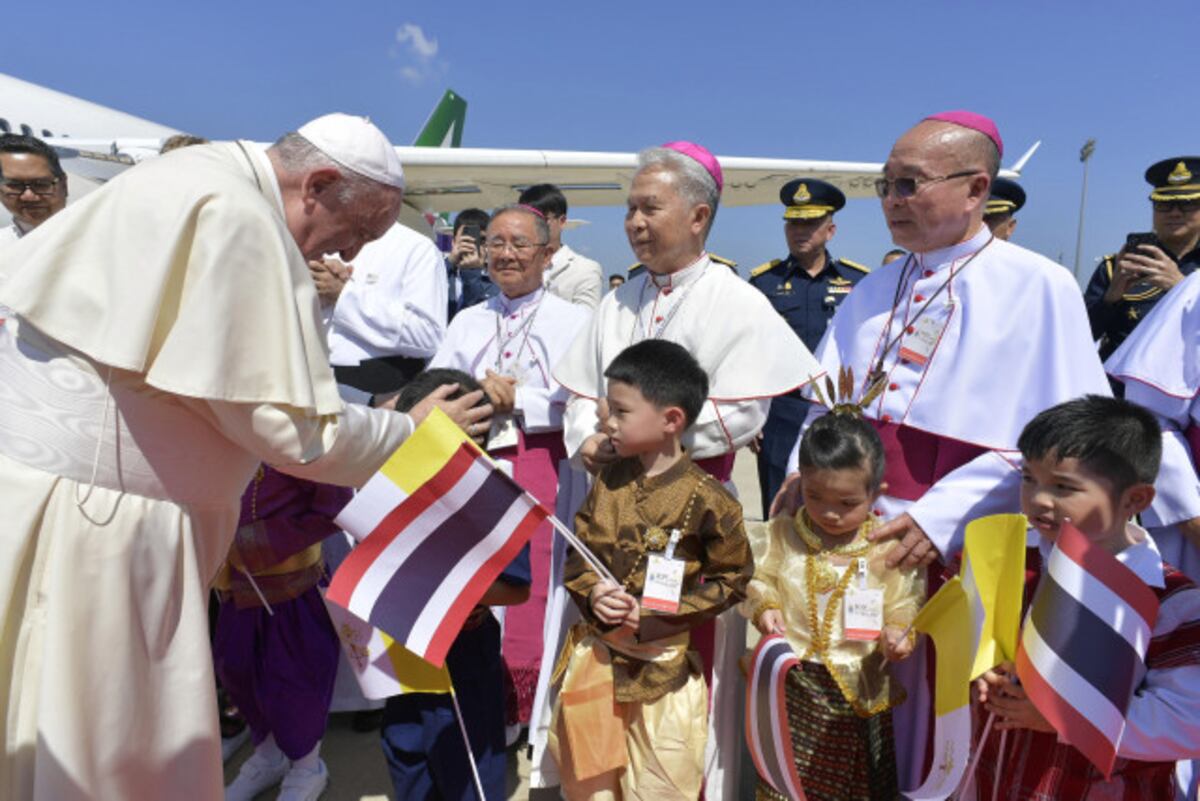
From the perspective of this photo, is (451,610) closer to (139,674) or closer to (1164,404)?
(139,674)

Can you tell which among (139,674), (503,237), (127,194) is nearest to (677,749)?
(139,674)

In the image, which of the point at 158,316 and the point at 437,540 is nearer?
the point at 158,316

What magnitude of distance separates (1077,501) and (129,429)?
7.08 ft

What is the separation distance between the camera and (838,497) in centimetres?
227

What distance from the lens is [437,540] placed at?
6.49 ft

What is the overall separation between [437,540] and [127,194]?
1.05 metres

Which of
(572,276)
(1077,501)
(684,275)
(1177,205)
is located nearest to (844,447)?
(1077,501)

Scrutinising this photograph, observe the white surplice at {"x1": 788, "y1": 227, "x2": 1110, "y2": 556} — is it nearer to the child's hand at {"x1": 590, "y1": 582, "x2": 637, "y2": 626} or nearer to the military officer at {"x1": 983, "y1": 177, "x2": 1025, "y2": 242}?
the child's hand at {"x1": 590, "y1": 582, "x2": 637, "y2": 626}

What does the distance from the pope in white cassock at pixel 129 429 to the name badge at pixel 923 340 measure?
5.62 feet

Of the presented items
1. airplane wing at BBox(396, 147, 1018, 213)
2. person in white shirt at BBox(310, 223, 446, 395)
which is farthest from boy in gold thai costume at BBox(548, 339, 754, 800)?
airplane wing at BBox(396, 147, 1018, 213)

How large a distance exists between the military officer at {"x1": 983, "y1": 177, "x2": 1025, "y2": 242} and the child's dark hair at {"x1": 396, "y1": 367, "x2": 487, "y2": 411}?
14.0 feet

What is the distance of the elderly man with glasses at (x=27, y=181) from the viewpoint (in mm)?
4102

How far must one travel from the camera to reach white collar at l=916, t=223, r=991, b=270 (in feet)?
7.91

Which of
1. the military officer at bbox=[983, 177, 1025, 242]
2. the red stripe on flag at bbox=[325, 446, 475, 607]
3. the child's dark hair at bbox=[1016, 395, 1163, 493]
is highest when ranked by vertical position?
the military officer at bbox=[983, 177, 1025, 242]
